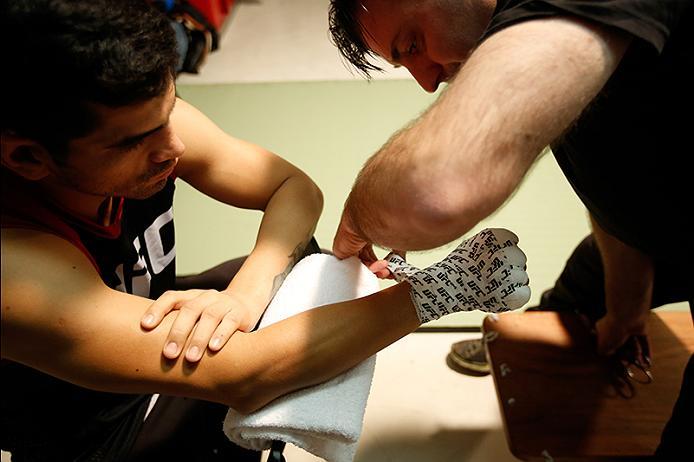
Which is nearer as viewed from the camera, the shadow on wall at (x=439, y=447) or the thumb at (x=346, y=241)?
the thumb at (x=346, y=241)

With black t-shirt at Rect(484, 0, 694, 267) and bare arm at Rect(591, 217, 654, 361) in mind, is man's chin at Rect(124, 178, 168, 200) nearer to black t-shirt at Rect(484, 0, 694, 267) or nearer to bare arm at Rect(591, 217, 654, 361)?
black t-shirt at Rect(484, 0, 694, 267)

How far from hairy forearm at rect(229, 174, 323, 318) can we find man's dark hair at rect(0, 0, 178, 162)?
0.32 m

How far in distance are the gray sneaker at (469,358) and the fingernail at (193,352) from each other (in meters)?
0.91

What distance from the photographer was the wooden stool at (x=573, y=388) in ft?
3.92

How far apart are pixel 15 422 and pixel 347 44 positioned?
783 millimetres

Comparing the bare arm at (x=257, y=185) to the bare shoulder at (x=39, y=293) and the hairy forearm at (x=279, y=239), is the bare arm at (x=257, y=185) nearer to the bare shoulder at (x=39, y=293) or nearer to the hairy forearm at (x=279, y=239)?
the hairy forearm at (x=279, y=239)

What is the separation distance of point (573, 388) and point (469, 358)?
280 mm

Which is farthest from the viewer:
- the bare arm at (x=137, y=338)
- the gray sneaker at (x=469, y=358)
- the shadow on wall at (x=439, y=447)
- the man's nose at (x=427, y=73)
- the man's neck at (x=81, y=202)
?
the gray sneaker at (x=469, y=358)

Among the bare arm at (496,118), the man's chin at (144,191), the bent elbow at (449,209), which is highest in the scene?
the bare arm at (496,118)

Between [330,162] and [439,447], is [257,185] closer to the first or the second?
[439,447]

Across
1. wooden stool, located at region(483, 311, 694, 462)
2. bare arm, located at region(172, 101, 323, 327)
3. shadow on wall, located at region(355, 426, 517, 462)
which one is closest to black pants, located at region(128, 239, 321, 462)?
bare arm, located at region(172, 101, 323, 327)

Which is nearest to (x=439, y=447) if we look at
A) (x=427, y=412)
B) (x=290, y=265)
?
(x=427, y=412)

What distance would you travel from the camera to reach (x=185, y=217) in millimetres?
1902

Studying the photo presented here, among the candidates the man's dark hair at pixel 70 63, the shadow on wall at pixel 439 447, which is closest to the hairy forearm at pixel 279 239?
the man's dark hair at pixel 70 63
